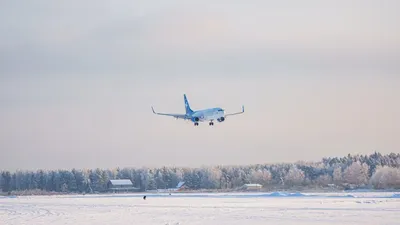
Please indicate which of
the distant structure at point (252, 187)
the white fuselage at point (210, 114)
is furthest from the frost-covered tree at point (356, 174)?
the white fuselage at point (210, 114)

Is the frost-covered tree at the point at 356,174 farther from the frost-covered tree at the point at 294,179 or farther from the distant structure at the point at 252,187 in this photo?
the distant structure at the point at 252,187

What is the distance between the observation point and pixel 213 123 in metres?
97.6

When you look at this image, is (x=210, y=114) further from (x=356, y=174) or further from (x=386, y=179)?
(x=356, y=174)

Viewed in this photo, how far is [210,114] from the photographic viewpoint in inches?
3826

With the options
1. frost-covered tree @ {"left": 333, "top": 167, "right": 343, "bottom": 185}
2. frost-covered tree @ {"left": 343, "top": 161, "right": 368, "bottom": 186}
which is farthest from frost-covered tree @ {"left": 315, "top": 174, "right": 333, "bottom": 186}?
frost-covered tree @ {"left": 343, "top": 161, "right": 368, "bottom": 186}

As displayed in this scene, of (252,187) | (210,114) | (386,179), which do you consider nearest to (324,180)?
(252,187)

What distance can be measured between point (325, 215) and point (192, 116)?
37381 mm

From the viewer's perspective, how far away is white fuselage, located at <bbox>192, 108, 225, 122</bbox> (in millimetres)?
96812

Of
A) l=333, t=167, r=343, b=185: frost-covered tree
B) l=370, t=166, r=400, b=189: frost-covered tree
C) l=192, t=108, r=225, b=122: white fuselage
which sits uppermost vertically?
l=192, t=108, r=225, b=122: white fuselage

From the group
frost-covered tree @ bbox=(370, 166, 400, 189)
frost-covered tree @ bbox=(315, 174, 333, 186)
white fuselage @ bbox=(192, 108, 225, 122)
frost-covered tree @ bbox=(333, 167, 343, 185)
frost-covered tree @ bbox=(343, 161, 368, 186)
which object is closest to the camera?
white fuselage @ bbox=(192, 108, 225, 122)

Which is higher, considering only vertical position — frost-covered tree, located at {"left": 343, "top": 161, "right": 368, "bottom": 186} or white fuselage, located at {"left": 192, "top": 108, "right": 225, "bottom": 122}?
white fuselage, located at {"left": 192, "top": 108, "right": 225, "bottom": 122}

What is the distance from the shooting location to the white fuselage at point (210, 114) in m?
96.8

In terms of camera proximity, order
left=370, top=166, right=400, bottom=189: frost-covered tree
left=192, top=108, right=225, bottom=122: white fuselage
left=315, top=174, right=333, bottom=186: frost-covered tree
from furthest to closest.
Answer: left=315, top=174, right=333, bottom=186: frost-covered tree → left=370, top=166, right=400, bottom=189: frost-covered tree → left=192, top=108, right=225, bottom=122: white fuselage

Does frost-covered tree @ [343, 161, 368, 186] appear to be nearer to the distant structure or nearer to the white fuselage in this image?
the distant structure
